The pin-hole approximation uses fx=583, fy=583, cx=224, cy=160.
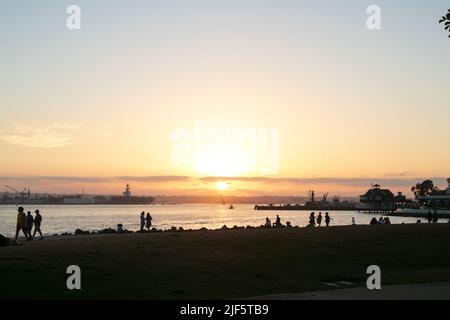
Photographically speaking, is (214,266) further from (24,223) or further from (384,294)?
(24,223)

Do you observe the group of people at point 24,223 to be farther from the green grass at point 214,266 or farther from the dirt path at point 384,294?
the dirt path at point 384,294

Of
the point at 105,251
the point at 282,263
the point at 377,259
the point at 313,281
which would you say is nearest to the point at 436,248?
the point at 377,259

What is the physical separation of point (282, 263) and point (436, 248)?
944cm

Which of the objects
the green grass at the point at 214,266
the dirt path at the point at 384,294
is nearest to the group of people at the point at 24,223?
the green grass at the point at 214,266

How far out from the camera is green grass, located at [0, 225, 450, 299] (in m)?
15.3

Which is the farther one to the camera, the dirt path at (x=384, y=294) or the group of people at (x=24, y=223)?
the group of people at (x=24, y=223)

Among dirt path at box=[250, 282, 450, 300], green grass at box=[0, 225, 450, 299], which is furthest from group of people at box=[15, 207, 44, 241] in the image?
dirt path at box=[250, 282, 450, 300]

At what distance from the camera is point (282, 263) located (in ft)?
70.3

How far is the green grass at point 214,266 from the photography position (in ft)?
50.1

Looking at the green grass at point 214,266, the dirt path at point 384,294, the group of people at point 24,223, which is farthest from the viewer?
the group of people at point 24,223

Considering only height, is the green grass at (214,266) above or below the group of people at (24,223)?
below

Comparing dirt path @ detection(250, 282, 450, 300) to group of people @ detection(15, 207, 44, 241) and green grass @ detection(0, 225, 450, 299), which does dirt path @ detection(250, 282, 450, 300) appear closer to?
green grass @ detection(0, 225, 450, 299)

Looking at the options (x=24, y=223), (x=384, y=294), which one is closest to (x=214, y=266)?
(x=384, y=294)
